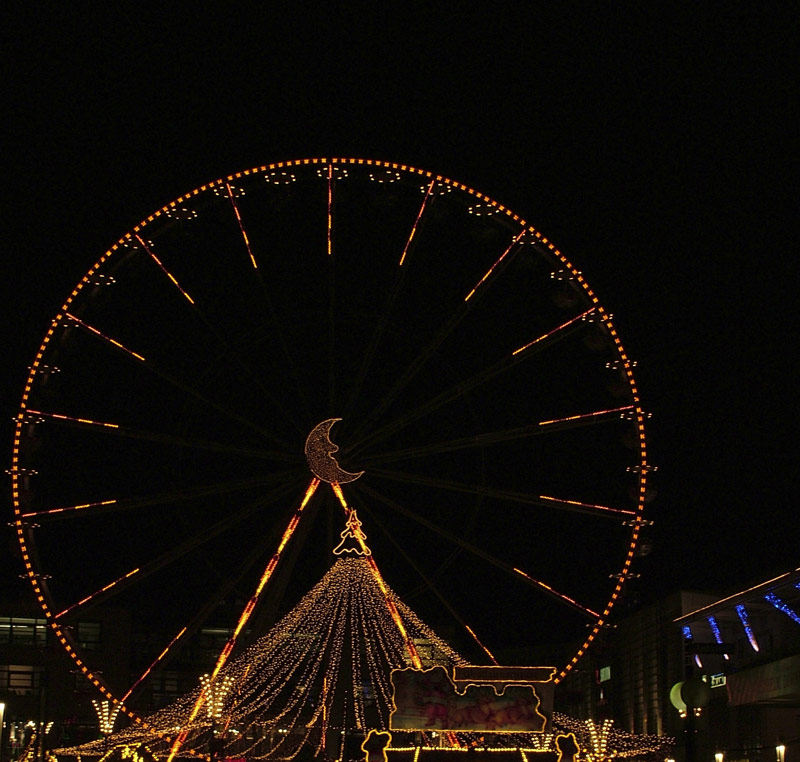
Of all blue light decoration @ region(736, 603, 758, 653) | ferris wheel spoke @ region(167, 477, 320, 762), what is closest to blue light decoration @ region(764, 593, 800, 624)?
blue light decoration @ region(736, 603, 758, 653)

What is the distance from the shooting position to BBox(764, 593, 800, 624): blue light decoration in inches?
1548

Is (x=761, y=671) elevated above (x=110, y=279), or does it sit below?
below

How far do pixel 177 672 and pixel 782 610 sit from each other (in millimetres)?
40918

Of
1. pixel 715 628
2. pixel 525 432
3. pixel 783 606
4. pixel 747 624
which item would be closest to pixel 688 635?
pixel 715 628

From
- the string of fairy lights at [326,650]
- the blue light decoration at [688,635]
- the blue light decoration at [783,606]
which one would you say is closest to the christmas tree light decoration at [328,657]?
the string of fairy lights at [326,650]

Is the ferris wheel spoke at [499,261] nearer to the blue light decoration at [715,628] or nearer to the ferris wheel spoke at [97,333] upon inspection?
the ferris wheel spoke at [97,333]

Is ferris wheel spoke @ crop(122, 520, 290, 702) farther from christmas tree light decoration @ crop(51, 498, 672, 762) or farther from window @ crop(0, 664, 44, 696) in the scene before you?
window @ crop(0, 664, 44, 696)

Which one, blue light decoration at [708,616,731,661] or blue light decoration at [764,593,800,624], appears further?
blue light decoration at [708,616,731,661]

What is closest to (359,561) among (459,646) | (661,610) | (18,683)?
(661,610)

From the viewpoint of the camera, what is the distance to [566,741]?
19031 mm

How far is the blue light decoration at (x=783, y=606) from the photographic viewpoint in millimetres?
39319

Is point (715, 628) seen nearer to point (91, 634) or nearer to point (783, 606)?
point (783, 606)

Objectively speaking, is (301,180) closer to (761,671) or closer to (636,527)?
(636,527)

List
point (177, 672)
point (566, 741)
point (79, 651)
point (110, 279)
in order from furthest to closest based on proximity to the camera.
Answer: point (177, 672) < point (110, 279) < point (79, 651) < point (566, 741)
